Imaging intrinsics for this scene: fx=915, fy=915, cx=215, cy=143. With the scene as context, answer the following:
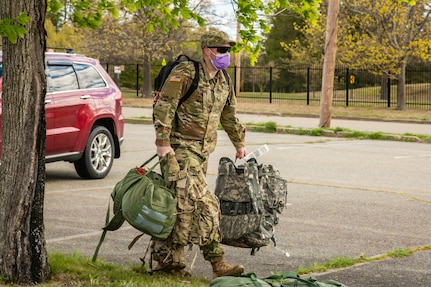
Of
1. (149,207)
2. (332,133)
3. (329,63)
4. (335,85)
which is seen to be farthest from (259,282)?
(335,85)

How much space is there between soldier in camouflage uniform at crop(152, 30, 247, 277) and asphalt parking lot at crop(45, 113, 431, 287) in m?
0.21

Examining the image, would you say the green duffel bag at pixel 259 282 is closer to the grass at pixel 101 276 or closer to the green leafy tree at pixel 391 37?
the grass at pixel 101 276

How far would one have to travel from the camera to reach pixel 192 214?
253 inches

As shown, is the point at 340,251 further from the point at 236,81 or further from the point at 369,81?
the point at 369,81

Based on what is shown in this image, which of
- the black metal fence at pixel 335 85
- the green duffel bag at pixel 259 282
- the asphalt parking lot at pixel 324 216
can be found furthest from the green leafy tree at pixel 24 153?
the black metal fence at pixel 335 85

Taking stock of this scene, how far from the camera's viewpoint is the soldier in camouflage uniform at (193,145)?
640 centimetres

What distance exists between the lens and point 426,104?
132ft

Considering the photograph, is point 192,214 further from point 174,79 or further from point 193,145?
point 174,79

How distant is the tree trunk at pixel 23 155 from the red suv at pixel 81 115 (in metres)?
5.97

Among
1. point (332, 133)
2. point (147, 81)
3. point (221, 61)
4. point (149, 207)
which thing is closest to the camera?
point (149, 207)

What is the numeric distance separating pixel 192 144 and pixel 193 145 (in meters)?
0.01

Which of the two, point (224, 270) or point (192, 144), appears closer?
point (224, 270)

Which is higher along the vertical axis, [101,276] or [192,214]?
[192,214]

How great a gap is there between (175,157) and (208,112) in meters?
0.44
